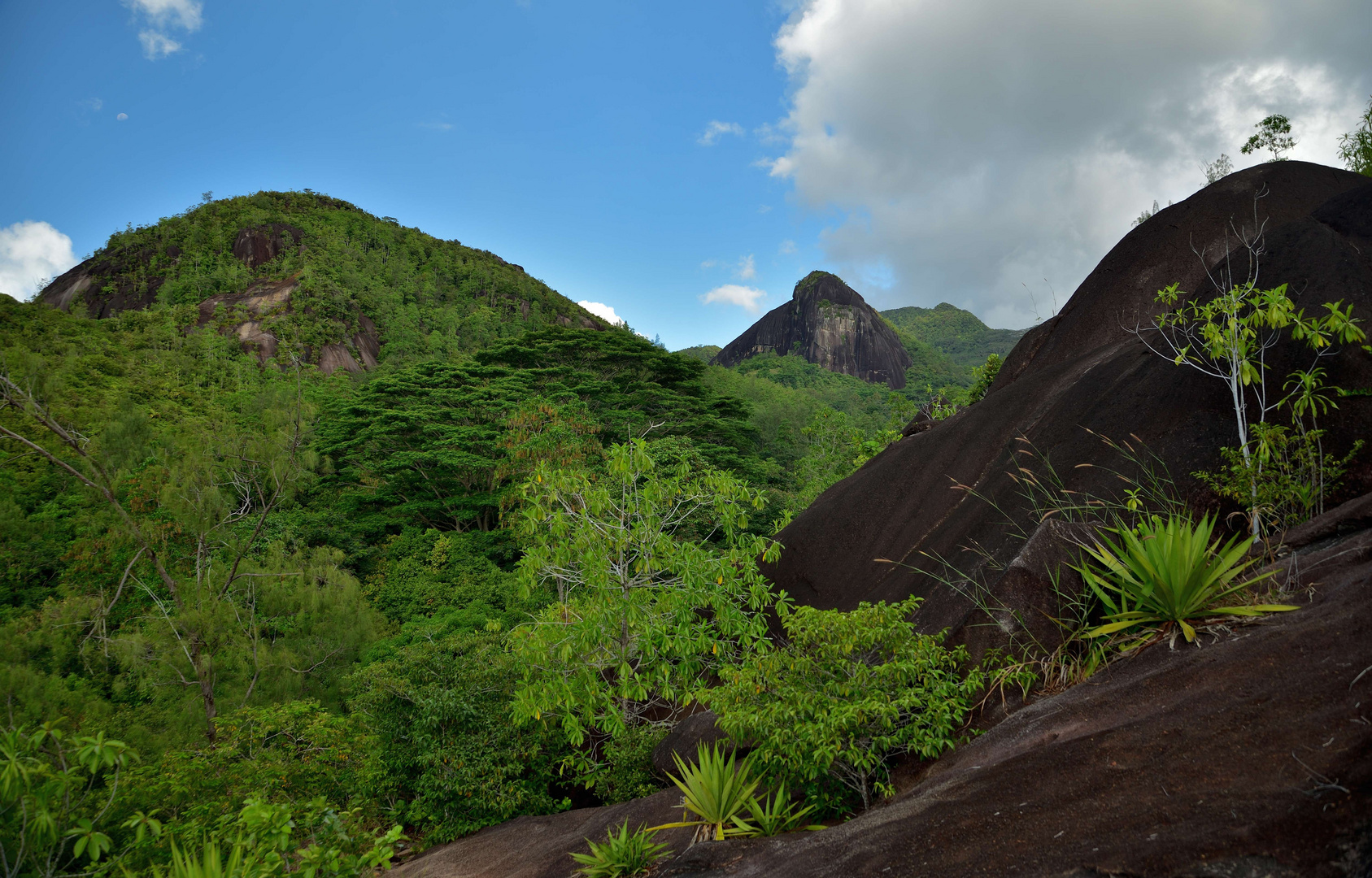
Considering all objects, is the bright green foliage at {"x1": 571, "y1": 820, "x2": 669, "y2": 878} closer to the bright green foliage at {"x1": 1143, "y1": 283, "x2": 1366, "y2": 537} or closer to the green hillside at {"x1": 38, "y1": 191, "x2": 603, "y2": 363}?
the bright green foliage at {"x1": 1143, "y1": 283, "x2": 1366, "y2": 537}

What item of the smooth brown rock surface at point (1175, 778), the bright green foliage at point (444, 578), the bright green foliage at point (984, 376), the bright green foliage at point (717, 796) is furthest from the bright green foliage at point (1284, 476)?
the bright green foliage at point (444, 578)

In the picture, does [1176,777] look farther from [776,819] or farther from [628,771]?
[628,771]

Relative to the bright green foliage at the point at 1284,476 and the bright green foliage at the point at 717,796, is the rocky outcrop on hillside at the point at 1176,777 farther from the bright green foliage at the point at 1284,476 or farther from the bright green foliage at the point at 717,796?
the bright green foliage at the point at 1284,476

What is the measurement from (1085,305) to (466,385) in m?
21.3

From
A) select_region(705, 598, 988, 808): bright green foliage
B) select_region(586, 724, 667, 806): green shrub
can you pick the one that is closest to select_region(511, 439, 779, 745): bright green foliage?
select_region(586, 724, 667, 806): green shrub

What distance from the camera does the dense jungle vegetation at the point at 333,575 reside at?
22.0 feet

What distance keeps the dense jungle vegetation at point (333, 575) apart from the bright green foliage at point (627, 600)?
0.05 metres

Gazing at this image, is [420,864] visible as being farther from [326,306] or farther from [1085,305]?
[326,306]

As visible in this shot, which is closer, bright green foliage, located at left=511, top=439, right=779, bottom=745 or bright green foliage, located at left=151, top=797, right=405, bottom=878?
bright green foliage, located at left=151, top=797, right=405, bottom=878

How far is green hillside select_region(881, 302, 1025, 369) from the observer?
94.2 metres

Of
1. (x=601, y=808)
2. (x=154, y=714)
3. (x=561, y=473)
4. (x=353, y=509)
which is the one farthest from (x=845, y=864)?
(x=353, y=509)

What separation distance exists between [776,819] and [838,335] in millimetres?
80105

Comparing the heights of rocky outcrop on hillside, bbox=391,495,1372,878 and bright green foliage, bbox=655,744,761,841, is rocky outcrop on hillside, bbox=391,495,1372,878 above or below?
above

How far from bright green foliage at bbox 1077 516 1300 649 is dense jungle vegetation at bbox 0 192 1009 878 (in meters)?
2.21
